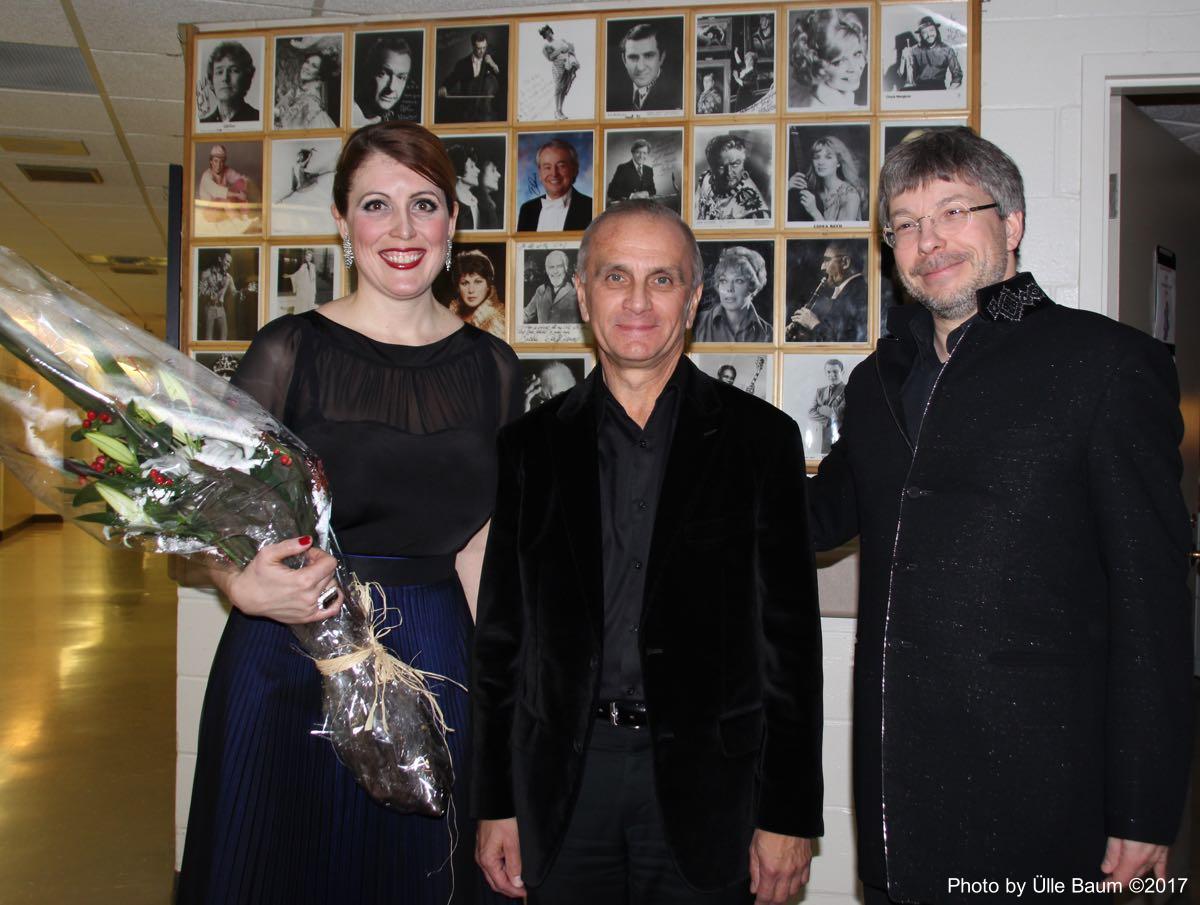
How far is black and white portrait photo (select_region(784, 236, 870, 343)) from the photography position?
300 centimetres

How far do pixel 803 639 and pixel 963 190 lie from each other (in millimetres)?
791

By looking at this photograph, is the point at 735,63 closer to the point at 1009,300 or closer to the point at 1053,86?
the point at 1053,86

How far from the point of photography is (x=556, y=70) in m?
3.14

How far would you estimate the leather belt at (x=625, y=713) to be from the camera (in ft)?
5.21

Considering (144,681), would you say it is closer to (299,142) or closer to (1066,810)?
(299,142)

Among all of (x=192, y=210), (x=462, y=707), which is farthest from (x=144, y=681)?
(x=462, y=707)

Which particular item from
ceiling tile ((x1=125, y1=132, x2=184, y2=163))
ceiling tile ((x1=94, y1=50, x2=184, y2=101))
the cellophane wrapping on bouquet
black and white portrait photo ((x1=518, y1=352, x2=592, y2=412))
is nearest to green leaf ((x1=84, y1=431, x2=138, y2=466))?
the cellophane wrapping on bouquet

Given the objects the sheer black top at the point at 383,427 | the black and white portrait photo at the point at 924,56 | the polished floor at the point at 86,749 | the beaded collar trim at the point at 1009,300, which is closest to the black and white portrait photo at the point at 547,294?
the black and white portrait photo at the point at 924,56

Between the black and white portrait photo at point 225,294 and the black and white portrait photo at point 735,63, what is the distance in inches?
64.9

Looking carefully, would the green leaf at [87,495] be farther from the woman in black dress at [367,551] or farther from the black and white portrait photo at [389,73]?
the black and white portrait photo at [389,73]

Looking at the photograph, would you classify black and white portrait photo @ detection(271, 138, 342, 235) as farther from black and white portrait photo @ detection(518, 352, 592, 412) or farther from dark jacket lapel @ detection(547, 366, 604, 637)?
dark jacket lapel @ detection(547, 366, 604, 637)

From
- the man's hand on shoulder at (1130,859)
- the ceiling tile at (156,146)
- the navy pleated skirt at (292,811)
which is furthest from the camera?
the ceiling tile at (156,146)

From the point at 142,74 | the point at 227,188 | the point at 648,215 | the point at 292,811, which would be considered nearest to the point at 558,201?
the point at 227,188

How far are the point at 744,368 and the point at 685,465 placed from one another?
1539 millimetres
